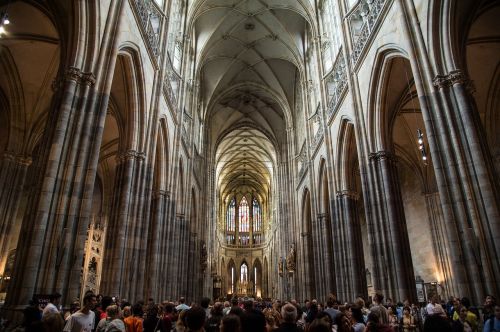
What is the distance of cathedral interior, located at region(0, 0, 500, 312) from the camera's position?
7531mm

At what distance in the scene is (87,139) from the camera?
8016mm

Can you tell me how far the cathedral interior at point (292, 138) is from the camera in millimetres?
7531

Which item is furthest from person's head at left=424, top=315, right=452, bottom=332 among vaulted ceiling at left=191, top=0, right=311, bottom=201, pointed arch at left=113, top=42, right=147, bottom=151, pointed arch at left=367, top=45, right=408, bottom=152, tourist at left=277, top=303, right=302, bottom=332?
vaulted ceiling at left=191, top=0, right=311, bottom=201

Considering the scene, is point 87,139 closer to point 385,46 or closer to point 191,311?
point 191,311

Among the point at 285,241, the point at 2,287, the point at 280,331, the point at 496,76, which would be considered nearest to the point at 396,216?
the point at 496,76

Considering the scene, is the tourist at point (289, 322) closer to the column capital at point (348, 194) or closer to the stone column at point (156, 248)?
the stone column at point (156, 248)

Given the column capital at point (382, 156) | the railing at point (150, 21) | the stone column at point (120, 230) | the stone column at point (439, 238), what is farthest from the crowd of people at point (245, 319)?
the stone column at point (439, 238)

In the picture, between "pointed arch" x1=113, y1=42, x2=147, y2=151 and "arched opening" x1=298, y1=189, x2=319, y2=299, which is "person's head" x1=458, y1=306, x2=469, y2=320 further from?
"arched opening" x1=298, y1=189, x2=319, y2=299

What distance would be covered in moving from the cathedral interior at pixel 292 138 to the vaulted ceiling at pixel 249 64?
0.54 feet

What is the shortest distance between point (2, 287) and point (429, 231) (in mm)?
22357

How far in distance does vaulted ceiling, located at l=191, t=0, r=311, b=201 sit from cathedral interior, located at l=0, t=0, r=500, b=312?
0.54ft

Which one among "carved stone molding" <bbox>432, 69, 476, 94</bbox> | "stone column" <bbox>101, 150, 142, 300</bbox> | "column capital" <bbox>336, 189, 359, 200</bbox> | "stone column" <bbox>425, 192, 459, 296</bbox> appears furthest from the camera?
"stone column" <bbox>425, 192, 459, 296</bbox>

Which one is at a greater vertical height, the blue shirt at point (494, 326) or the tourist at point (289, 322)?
the tourist at point (289, 322)

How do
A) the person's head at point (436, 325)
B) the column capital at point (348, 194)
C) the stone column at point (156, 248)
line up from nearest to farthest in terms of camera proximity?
Answer: the person's head at point (436, 325)
the stone column at point (156, 248)
the column capital at point (348, 194)
